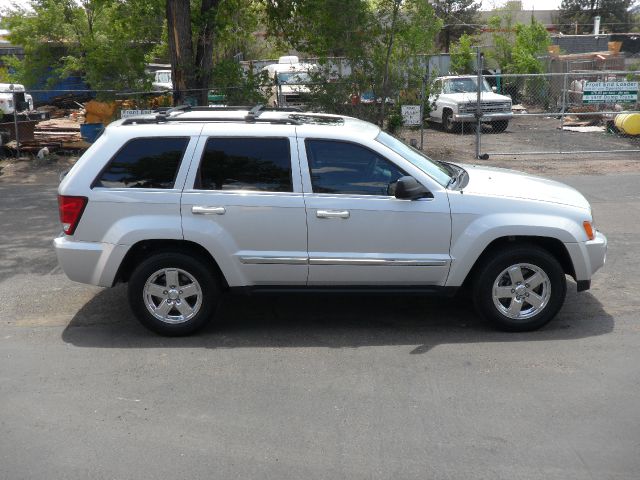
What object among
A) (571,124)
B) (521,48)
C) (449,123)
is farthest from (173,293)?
(521,48)

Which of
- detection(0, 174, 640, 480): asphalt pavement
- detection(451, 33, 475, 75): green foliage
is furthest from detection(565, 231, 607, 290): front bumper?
detection(451, 33, 475, 75): green foliage

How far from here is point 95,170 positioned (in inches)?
247

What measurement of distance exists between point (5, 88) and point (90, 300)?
71.7ft

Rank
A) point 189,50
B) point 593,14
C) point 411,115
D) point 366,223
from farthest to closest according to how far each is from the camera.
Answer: point 593,14 → point 411,115 → point 189,50 → point 366,223

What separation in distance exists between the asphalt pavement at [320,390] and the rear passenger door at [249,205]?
642 millimetres

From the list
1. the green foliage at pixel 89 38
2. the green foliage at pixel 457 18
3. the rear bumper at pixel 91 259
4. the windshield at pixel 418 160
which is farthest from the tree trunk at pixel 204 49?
the green foliage at pixel 457 18

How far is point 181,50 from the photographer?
52.5 feet

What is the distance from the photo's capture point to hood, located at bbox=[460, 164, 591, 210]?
6.34m

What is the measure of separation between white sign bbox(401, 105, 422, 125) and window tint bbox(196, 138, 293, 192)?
35.5ft

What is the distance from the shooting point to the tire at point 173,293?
20.5 ft

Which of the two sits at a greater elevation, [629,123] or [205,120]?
[205,120]

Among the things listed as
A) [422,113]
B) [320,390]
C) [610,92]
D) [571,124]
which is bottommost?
[320,390]

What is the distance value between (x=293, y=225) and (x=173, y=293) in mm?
1159

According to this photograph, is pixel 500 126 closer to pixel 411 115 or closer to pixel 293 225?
pixel 411 115
